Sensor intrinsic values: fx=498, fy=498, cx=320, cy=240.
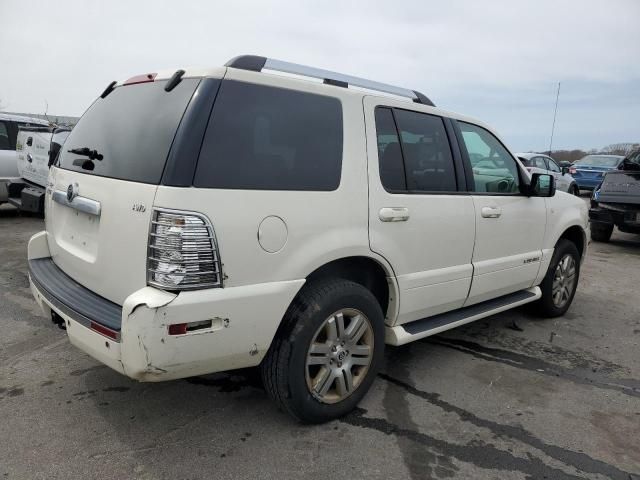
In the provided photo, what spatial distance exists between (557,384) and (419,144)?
6.34 ft

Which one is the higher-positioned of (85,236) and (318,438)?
(85,236)

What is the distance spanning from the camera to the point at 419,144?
3.31 meters

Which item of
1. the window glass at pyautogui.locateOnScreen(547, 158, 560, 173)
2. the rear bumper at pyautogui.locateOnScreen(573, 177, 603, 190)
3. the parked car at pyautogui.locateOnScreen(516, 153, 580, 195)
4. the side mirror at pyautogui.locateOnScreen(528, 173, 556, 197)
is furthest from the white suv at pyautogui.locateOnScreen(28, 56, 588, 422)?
the rear bumper at pyautogui.locateOnScreen(573, 177, 603, 190)

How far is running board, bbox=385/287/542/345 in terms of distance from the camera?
3.16 m

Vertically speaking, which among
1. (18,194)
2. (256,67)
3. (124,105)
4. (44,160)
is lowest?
(18,194)

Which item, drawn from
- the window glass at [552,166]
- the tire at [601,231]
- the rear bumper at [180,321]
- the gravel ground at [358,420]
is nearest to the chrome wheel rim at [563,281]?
the gravel ground at [358,420]

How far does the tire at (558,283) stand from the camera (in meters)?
4.66

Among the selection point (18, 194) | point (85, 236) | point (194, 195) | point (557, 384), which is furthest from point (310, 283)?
point (18, 194)

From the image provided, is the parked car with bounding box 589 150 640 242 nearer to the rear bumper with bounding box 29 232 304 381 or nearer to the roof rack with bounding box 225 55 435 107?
the roof rack with bounding box 225 55 435 107

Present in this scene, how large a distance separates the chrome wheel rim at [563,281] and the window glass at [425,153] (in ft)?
6.54

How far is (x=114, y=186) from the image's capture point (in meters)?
2.42

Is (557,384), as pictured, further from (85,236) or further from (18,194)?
(18,194)

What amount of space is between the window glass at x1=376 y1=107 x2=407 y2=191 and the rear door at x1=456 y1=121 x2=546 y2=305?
0.76m

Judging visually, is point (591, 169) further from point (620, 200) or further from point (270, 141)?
point (270, 141)
